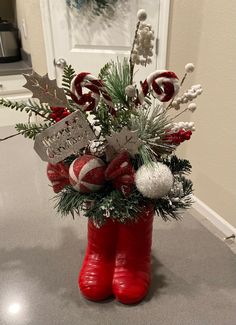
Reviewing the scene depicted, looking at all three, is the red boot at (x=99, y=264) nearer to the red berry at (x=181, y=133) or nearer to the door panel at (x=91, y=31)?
the red berry at (x=181, y=133)

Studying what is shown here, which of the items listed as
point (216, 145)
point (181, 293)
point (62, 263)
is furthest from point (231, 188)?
point (62, 263)

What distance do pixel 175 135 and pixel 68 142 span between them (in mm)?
178

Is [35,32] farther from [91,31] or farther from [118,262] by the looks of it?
[118,262]

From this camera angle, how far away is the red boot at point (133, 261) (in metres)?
0.57

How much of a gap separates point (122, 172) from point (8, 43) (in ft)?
5.91

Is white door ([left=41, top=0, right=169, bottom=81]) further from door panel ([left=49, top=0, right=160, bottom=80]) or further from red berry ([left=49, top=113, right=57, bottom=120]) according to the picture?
red berry ([left=49, top=113, right=57, bottom=120])

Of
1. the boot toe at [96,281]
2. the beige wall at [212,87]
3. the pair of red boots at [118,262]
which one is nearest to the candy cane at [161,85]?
the pair of red boots at [118,262]

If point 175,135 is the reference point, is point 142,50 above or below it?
above

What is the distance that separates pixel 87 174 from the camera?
1.61ft

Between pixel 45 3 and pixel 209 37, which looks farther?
pixel 45 3

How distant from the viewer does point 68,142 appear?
50 cm

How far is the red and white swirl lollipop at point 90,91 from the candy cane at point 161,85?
6 centimetres

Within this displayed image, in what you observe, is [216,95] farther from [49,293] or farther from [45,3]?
[45,3]

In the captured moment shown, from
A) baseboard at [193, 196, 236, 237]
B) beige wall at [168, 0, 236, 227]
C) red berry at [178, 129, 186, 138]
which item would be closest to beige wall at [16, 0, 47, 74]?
beige wall at [168, 0, 236, 227]
